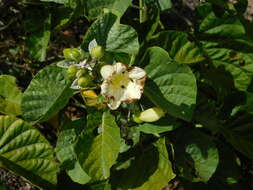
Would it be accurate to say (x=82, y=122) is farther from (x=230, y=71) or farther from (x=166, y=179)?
(x=230, y=71)

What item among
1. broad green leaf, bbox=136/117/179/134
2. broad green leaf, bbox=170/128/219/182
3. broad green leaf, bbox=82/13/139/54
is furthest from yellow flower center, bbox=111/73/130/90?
broad green leaf, bbox=170/128/219/182

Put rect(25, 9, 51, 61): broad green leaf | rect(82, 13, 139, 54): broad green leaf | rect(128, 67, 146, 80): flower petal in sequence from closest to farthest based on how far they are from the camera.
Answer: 1. rect(128, 67, 146, 80): flower petal
2. rect(82, 13, 139, 54): broad green leaf
3. rect(25, 9, 51, 61): broad green leaf

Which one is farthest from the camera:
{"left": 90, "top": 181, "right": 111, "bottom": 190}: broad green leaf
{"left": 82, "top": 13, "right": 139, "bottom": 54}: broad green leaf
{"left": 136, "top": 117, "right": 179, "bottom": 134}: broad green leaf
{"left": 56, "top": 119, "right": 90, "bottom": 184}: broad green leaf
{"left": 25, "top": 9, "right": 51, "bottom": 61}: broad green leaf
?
{"left": 25, "top": 9, "right": 51, "bottom": 61}: broad green leaf

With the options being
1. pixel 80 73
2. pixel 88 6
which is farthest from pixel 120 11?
pixel 80 73

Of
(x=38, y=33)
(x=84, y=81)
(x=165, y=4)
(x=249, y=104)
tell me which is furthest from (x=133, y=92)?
(x=38, y=33)

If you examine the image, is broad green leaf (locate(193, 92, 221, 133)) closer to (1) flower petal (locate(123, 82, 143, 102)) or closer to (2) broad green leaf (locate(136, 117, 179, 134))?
(2) broad green leaf (locate(136, 117, 179, 134))

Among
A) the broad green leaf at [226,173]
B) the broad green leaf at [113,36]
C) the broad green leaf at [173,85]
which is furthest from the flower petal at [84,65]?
the broad green leaf at [226,173]

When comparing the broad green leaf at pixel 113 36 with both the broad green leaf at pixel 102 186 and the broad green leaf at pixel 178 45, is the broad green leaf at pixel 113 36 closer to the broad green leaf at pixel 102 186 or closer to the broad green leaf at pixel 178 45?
the broad green leaf at pixel 178 45
